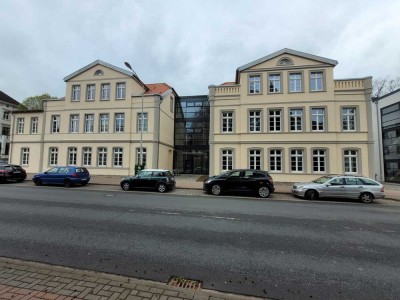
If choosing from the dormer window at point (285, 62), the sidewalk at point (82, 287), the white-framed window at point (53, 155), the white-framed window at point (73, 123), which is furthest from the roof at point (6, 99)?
the sidewalk at point (82, 287)

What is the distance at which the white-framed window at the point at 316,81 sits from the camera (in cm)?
2136

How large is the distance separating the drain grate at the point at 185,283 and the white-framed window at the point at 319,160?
19662 millimetres

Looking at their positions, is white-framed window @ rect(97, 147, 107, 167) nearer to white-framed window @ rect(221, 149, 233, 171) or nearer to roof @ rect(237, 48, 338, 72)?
white-framed window @ rect(221, 149, 233, 171)

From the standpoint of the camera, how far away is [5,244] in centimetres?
514

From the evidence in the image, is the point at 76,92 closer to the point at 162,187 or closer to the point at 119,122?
the point at 119,122

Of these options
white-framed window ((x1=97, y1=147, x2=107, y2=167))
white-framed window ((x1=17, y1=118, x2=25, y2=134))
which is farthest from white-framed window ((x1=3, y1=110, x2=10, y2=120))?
white-framed window ((x1=97, y1=147, x2=107, y2=167))

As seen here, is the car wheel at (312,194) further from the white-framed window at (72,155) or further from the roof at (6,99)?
the roof at (6,99)

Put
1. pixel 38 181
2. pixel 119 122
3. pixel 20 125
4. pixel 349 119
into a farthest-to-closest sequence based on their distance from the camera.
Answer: pixel 20 125 → pixel 119 122 → pixel 349 119 → pixel 38 181

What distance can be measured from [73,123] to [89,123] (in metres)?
2.06

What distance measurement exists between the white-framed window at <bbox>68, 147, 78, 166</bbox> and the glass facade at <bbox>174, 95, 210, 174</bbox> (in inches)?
466

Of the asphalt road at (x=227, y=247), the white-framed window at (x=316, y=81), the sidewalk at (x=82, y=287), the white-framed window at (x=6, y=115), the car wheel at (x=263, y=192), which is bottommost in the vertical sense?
the asphalt road at (x=227, y=247)

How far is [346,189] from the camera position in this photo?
1345 centimetres

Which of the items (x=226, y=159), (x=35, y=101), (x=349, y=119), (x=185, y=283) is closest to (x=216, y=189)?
(x=226, y=159)

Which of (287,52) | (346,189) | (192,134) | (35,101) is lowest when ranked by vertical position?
(346,189)
